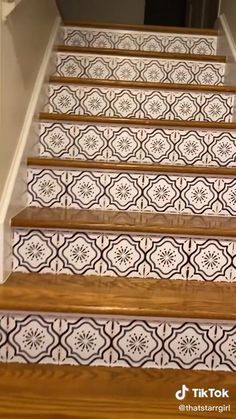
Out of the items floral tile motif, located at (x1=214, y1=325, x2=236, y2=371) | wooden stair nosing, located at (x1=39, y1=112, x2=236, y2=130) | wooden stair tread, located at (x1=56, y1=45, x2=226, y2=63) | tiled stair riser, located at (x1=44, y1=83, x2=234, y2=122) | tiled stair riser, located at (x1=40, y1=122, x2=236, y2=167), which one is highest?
wooden stair tread, located at (x1=56, y1=45, x2=226, y2=63)

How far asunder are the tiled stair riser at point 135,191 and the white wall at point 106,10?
3450 millimetres

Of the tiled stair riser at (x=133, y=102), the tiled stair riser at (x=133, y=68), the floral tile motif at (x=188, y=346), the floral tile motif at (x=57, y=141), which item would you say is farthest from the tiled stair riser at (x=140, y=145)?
the floral tile motif at (x=188, y=346)

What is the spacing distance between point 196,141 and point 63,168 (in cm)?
60

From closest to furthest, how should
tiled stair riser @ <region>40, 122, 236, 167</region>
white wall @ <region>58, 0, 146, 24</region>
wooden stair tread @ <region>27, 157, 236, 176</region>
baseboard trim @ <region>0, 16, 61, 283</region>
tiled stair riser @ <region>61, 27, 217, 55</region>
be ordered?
baseboard trim @ <region>0, 16, 61, 283</region>
wooden stair tread @ <region>27, 157, 236, 176</region>
tiled stair riser @ <region>40, 122, 236, 167</region>
tiled stair riser @ <region>61, 27, 217, 55</region>
white wall @ <region>58, 0, 146, 24</region>

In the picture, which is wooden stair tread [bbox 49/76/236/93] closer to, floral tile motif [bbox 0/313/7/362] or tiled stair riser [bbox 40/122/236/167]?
tiled stair riser [bbox 40/122/236/167]

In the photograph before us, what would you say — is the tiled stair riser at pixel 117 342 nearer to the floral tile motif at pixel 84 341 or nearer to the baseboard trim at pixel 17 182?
the floral tile motif at pixel 84 341

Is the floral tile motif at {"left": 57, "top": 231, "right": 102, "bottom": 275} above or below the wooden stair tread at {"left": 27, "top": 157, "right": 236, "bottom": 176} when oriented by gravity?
below

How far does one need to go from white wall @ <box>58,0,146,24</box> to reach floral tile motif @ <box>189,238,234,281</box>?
385 cm

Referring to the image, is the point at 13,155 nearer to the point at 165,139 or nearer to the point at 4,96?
the point at 4,96

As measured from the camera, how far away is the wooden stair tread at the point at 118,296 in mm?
1511

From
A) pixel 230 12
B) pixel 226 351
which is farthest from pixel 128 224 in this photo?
pixel 230 12

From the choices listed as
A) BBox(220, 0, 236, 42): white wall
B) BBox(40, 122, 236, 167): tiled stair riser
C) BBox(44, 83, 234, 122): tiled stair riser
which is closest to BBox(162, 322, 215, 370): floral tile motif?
BBox(40, 122, 236, 167): tiled stair riser

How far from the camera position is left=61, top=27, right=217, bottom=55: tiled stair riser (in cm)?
316

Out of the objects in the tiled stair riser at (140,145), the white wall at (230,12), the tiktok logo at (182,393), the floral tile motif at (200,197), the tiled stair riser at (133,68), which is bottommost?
the tiktok logo at (182,393)
